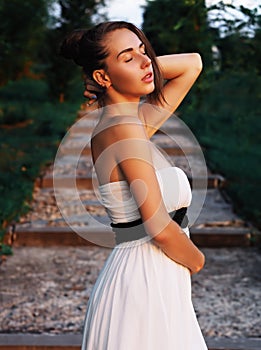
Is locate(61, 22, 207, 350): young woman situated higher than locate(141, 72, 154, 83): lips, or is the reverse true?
locate(141, 72, 154, 83): lips

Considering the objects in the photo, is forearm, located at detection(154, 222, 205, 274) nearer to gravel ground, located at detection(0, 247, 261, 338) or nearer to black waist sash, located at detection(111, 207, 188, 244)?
black waist sash, located at detection(111, 207, 188, 244)

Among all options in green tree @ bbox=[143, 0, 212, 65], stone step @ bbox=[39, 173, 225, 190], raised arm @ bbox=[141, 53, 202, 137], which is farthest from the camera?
green tree @ bbox=[143, 0, 212, 65]

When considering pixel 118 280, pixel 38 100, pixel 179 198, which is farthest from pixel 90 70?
pixel 38 100

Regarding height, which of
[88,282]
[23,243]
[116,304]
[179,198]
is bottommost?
[23,243]

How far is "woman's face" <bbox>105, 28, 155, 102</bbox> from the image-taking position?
2080mm

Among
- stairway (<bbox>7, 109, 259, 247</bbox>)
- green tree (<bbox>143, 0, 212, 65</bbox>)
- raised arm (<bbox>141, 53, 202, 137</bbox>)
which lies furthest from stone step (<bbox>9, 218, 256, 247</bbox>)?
green tree (<bbox>143, 0, 212, 65</bbox>)

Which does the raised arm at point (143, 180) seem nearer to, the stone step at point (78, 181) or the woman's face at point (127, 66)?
the woman's face at point (127, 66)

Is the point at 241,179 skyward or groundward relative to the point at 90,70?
groundward

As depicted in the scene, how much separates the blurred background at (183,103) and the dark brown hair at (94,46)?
2621mm

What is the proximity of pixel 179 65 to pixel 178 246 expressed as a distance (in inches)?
27.7

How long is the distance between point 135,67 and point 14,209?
538 centimetres

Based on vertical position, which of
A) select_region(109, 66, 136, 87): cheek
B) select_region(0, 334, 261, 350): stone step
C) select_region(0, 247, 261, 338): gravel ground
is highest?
select_region(109, 66, 136, 87): cheek

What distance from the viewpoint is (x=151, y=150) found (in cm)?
206

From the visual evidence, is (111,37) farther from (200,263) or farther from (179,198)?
(200,263)
